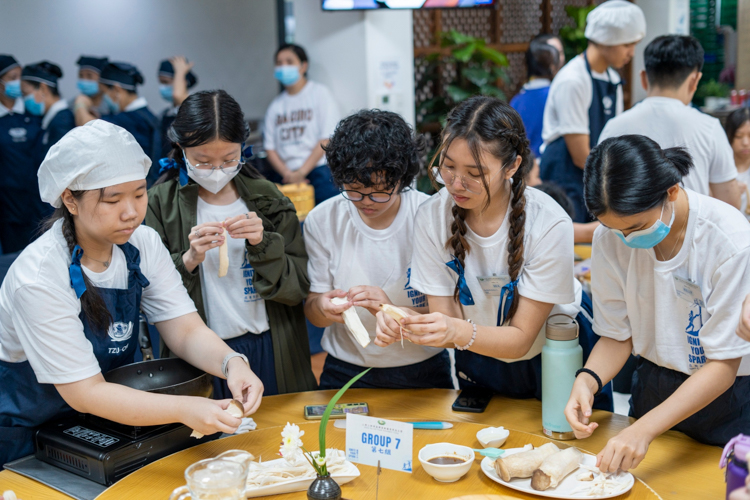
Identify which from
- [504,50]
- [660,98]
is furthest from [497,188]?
[504,50]

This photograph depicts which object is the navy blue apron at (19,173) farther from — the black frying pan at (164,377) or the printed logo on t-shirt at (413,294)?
the printed logo on t-shirt at (413,294)

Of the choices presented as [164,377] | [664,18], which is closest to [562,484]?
[164,377]

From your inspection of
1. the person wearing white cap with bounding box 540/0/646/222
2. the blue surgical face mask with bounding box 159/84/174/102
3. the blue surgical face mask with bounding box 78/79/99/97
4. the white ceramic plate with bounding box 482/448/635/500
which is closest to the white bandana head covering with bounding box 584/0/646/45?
the person wearing white cap with bounding box 540/0/646/222

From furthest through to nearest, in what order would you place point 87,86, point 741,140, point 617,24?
point 87,86 < point 741,140 < point 617,24

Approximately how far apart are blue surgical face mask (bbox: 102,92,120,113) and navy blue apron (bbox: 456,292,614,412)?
4665 mm

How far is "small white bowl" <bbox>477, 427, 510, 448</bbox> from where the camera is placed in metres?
1.65

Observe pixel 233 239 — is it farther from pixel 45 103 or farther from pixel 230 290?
pixel 45 103

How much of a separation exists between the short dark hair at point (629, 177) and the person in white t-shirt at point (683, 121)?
5.31 ft

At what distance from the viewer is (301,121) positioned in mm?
5848

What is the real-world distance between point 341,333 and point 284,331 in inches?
9.5

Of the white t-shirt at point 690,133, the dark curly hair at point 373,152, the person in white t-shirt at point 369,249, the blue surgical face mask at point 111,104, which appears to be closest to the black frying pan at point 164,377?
the person in white t-shirt at point 369,249

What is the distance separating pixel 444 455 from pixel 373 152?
915 millimetres

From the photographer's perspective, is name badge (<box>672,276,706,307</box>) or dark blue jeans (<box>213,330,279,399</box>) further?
dark blue jeans (<box>213,330,279,399</box>)

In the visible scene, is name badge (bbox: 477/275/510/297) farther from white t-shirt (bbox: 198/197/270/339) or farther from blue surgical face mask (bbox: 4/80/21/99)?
blue surgical face mask (bbox: 4/80/21/99)
